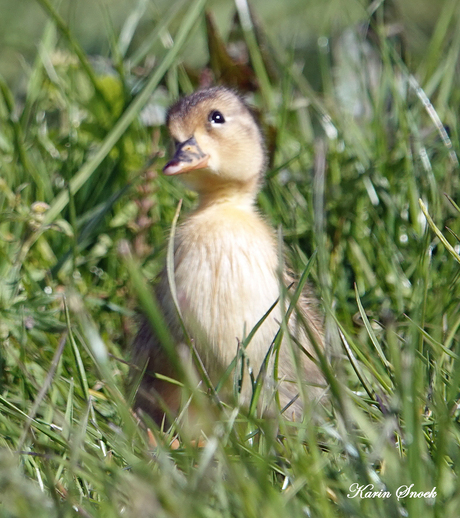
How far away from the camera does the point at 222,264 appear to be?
6.73ft

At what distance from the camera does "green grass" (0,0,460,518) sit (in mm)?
1323

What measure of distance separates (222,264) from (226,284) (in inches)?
2.3

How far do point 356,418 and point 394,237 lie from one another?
1.37 metres

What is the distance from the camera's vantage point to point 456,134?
2568 millimetres

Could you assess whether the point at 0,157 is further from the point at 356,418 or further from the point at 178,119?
the point at 356,418

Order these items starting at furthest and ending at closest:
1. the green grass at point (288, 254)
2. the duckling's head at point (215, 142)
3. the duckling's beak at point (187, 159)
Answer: the duckling's head at point (215, 142) < the duckling's beak at point (187, 159) < the green grass at point (288, 254)

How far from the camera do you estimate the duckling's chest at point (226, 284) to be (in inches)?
78.1

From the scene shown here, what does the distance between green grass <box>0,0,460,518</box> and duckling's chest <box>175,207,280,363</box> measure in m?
0.14

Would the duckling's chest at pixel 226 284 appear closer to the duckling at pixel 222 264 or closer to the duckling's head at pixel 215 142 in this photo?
the duckling at pixel 222 264

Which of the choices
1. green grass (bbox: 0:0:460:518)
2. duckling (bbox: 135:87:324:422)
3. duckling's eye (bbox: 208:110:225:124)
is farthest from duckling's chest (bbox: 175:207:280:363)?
duckling's eye (bbox: 208:110:225:124)

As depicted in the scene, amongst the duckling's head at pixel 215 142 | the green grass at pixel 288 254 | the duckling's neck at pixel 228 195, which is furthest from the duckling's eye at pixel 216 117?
the green grass at pixel 288 254

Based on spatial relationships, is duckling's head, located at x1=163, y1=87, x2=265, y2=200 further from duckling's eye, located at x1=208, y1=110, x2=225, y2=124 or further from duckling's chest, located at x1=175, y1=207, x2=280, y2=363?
duckling's chest, located at x1=175, y1=207, x2=280, y2=363

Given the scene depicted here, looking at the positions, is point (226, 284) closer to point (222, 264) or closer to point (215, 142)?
point (222, 264)

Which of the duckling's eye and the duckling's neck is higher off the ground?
the duckling's eye
